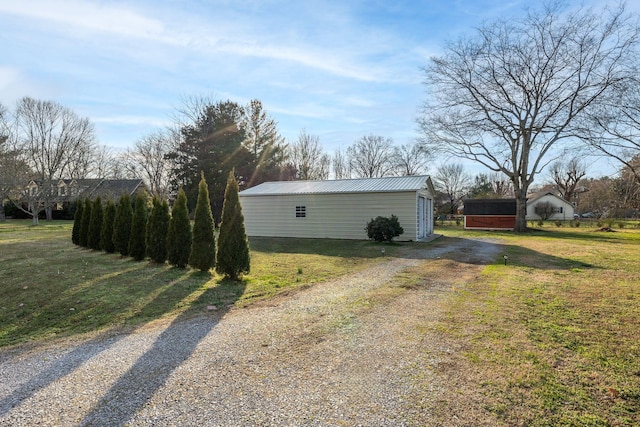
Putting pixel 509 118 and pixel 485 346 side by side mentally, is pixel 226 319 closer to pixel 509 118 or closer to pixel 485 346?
pixel 485 346

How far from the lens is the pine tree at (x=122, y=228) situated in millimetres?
10172

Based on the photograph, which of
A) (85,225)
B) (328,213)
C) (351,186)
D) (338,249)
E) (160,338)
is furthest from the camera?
(351,186)

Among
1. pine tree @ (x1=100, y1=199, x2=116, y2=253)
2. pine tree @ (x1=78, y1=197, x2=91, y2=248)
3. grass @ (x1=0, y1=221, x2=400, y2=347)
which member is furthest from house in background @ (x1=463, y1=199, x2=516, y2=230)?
pine tree @ (x1=78, y1=197, x2=91, y2=248)

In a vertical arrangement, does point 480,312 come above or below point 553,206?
A: below

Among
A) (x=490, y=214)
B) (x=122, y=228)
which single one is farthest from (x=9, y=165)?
(x=490, y=214)

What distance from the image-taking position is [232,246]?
712cm

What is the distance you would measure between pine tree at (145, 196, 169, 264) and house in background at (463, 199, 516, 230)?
24.4 meters

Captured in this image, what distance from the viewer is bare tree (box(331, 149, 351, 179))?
4257 centimetres

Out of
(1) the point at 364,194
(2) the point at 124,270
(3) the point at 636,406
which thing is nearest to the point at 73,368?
(3) the point at 636,406

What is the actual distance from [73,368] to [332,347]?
250 cm

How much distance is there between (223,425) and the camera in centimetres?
232

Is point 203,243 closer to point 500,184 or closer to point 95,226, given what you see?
point 95,226

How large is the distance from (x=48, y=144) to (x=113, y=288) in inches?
1261

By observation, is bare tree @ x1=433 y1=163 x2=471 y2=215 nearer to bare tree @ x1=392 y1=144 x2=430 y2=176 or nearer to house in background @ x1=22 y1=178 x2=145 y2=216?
bare tree @ x1=392 y1=144 x2=430 y2=176
